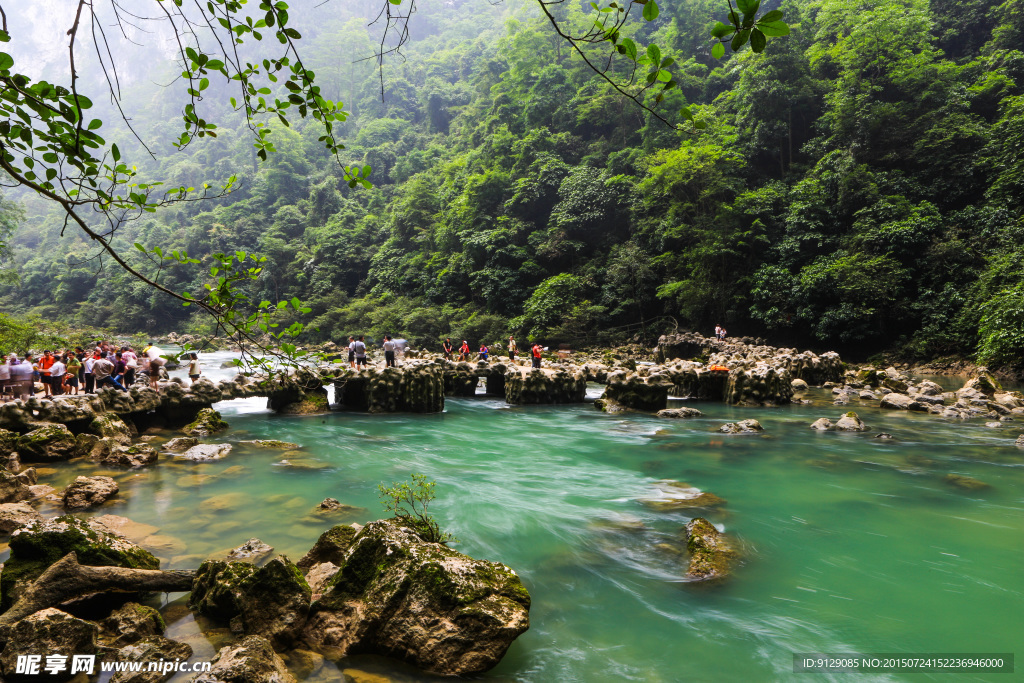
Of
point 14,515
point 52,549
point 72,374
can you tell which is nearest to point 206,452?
point 14,515

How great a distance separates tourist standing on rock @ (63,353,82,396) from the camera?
48.8 feet

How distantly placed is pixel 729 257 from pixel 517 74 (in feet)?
80.9

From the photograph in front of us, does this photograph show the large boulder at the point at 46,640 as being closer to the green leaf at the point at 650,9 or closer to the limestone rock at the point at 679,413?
the green leaf at the point at 650,9

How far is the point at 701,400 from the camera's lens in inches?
674

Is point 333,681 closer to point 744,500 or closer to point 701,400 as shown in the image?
point 744,500

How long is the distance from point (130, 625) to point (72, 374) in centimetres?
1537

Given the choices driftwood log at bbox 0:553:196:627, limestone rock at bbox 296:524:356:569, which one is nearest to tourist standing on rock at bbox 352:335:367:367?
limestone rock at bbox 296:524:356:569

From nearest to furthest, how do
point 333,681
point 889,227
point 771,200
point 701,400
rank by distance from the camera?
1. point 333,681
2. point 701,400
3. point 889,227
4. point 771,200

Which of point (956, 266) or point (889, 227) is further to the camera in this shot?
point (889, 227)

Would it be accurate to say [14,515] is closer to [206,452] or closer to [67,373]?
[206,452]

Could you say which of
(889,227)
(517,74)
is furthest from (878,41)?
(517,74)

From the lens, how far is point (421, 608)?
368 centimetres

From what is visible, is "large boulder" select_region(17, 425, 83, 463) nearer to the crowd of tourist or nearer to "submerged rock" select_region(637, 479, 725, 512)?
the crowd of tourist

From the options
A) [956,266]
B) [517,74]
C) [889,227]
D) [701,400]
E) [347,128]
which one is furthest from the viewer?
[347,128]
